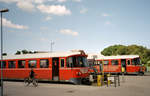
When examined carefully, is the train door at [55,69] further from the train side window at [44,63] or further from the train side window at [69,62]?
the train side window at [69,62]

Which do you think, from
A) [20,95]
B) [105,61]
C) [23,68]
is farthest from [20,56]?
[105,61]

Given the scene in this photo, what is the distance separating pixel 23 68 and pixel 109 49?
84.7 metres

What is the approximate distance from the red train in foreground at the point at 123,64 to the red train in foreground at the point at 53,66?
1175 centimetres

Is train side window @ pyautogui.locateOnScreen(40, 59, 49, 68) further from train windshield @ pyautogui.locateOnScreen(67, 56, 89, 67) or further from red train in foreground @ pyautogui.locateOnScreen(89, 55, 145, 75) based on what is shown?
red train in foreground @ pyautogui.locateOnScreen(89, 55, 145, 75)

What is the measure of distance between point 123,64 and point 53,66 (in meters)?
14.9

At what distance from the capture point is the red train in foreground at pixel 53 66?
19.4m

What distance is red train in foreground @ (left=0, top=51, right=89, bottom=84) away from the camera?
63.7 ft

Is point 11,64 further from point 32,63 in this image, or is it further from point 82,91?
point 82,91

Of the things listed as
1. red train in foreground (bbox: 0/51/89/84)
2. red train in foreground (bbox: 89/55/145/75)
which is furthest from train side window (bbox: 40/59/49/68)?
red train in foreground (bbox: 89/55/145/75)

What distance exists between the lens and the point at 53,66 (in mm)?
21062

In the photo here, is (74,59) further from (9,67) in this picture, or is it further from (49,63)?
(9,67)

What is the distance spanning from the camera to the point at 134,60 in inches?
1208

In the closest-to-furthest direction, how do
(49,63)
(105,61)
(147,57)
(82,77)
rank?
(82,77)
(49,63)
(105,61)
(147,57)

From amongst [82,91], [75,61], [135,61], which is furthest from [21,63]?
[135,61]
